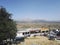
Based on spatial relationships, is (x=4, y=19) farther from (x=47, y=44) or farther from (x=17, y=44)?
(x=47, y=44)

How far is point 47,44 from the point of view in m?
35.0

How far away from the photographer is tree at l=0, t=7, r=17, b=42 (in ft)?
102

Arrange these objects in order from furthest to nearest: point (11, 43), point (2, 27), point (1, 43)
Answer: point (11, 43) < point (1, 43) < point (2, 27)

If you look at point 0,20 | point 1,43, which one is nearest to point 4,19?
point 0,20

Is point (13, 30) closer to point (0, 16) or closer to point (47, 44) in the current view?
point (0, 16)

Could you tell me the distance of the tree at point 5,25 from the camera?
31.0 metres

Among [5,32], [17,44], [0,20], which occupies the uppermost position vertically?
[0,20]

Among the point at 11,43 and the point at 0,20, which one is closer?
the point at 0,20

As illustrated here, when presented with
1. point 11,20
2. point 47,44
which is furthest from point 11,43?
point 47,44

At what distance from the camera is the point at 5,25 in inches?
1257

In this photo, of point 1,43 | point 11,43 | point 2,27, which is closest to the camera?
point 2,27

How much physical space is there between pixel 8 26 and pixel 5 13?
2.50 metres

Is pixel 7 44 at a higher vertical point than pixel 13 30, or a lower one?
lower

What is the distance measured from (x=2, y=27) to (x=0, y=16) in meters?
2.49
